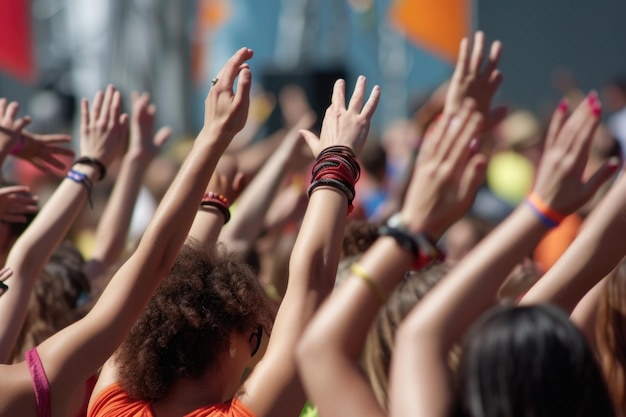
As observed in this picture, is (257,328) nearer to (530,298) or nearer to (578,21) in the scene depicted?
(530,298)

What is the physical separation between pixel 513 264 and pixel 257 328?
2.85 feet

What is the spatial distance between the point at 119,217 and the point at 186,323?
153cm

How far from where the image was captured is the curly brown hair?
2314 mm

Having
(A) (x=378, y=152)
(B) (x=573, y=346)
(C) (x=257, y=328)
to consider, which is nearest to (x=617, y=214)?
(B) (x=573, y=346)

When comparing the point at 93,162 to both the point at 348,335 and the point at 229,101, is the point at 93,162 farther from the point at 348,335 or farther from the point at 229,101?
the point at 348,335

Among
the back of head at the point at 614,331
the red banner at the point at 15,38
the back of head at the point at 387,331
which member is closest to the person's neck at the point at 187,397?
the back of head at the point at 387,331

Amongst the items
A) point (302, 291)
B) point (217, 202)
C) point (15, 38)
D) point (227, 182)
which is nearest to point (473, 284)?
point (302, 291)

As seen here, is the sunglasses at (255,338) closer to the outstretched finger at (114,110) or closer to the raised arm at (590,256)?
the raised arm at (590,256)

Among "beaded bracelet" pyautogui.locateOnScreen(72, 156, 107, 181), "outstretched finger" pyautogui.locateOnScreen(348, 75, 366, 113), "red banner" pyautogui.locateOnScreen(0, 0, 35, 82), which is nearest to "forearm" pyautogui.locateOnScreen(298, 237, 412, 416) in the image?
"outstretched finger" pyautogui.locateOnScreen(348, 75, 366, 113)

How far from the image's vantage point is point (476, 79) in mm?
2906

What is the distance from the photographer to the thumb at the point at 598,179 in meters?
1.78

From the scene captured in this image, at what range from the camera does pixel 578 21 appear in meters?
13.3

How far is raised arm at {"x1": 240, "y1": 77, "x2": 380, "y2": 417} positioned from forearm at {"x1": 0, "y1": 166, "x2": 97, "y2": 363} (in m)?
0.82

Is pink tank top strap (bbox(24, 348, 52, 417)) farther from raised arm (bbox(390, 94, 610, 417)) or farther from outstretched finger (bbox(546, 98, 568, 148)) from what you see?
outstretched finger (bbox(546, 98, 568, 148))
